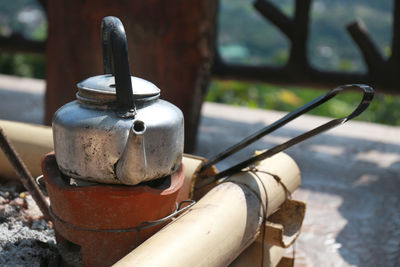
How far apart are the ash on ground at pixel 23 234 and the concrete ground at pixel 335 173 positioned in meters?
1.21

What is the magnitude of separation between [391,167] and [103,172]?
305 cm

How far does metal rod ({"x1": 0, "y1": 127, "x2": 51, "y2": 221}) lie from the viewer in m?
1.94

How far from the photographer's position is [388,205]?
128 inches

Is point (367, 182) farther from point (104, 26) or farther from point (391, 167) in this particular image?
point (104, 26)

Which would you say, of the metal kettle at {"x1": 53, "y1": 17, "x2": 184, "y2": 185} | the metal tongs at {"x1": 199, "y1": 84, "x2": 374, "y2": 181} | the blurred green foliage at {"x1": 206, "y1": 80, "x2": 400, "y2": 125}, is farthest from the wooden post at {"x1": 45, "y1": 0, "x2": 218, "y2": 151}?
the blurred green foliage at {"x1": 206, "y1": 80, "x2": 400, "y2": 125}

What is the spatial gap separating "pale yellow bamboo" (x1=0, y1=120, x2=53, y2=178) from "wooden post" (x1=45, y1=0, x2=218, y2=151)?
1.24m

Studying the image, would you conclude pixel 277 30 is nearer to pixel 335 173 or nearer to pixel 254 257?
pixel 335 173

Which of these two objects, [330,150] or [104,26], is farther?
[330,150]

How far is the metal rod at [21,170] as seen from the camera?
1.94m

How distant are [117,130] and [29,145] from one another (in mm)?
1167

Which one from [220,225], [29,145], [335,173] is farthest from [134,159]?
[335,173]

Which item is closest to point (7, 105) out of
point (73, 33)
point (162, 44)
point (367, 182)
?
point (73, 33)

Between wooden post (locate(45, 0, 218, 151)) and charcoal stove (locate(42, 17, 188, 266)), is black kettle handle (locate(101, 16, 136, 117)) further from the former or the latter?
wooden post (locate(45, 0, 218, 151))

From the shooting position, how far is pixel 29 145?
100 inches
